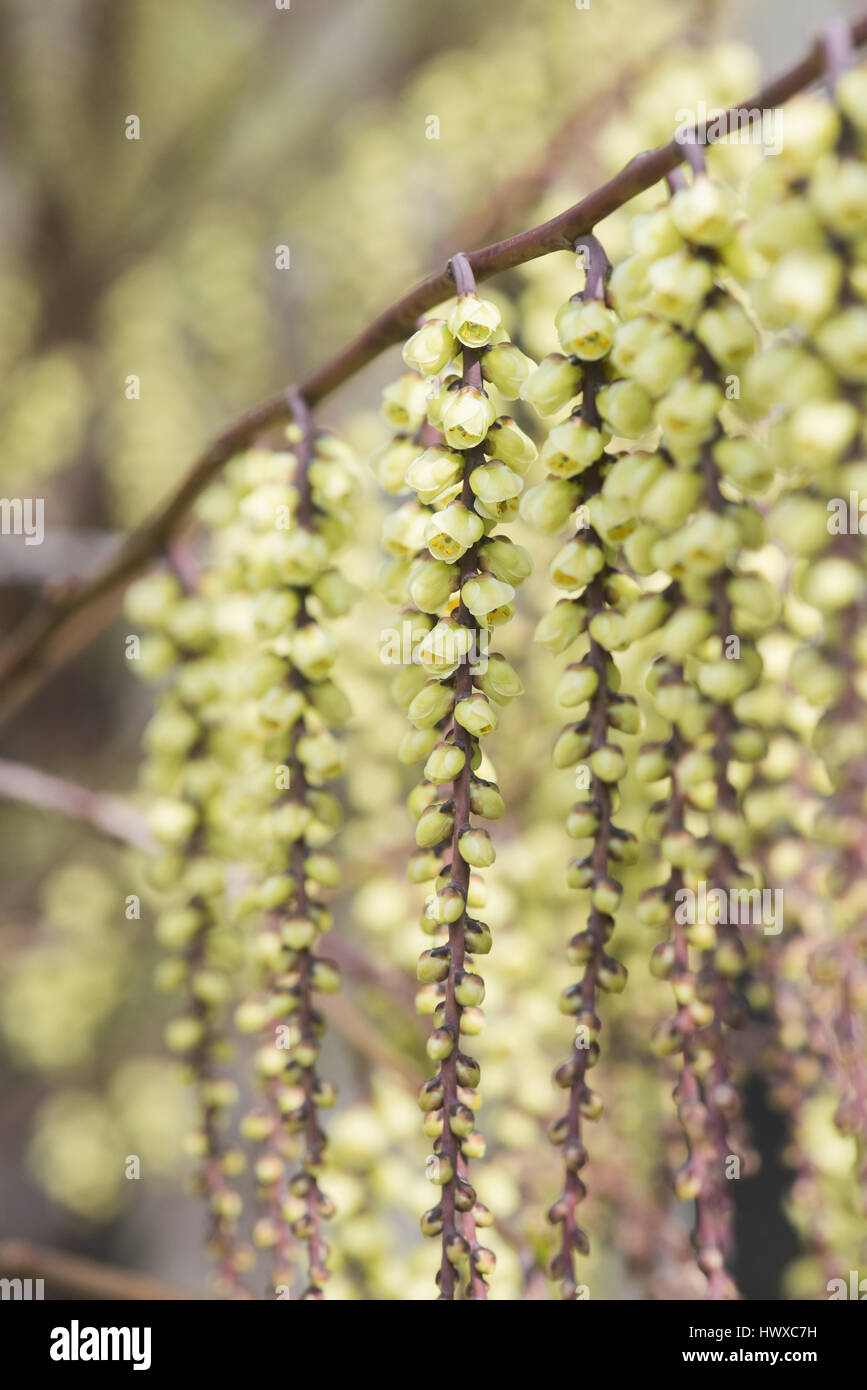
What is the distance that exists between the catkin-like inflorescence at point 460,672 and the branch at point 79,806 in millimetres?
339

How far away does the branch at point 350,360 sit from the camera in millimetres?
324

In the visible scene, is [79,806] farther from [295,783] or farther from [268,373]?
[268,373]

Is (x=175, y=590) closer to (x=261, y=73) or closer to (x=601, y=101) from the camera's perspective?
(x=601, y=101)

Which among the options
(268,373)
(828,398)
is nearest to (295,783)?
(828,398)

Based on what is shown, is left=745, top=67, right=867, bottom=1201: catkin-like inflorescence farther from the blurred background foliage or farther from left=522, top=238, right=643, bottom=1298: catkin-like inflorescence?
the blurred background foliage

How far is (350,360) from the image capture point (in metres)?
0.46

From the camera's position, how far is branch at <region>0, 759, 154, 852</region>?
0.68m

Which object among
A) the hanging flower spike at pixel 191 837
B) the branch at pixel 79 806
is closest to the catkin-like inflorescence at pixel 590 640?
the hanging flower spike at pixel 191 837

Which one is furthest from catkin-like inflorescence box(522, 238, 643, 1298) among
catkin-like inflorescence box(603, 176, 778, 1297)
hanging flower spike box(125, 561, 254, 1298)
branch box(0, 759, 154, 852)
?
branch box(0, 759, 154, 852)

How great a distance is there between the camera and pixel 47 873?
1456 mm

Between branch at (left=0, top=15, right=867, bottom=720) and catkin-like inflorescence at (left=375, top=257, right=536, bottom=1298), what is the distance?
1.0 inches
